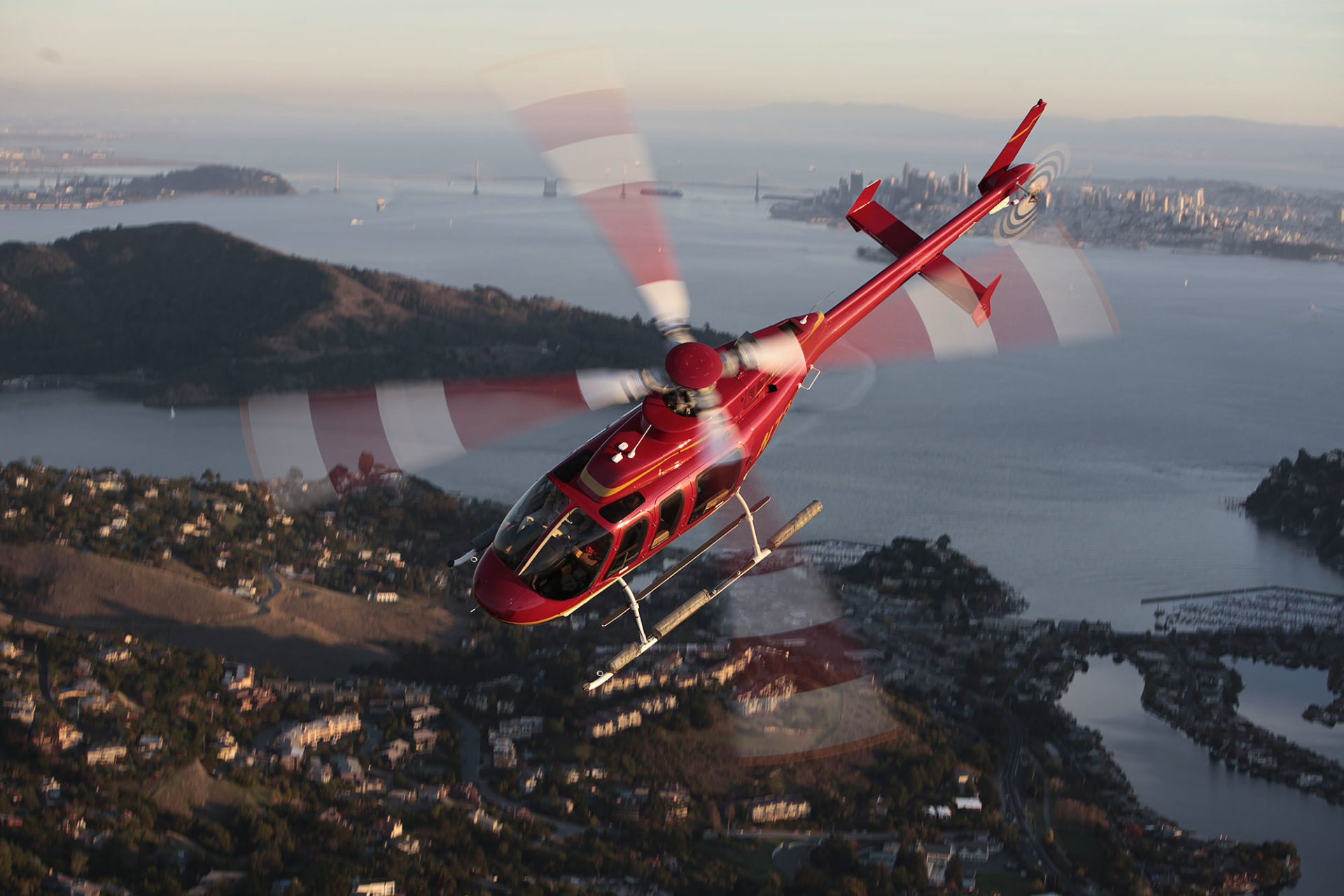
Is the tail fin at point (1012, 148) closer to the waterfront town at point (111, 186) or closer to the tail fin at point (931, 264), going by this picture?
the tail fin at point (931, 264)

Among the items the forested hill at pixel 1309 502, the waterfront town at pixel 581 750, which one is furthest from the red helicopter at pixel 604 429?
the forested hill at pixel 1309 502

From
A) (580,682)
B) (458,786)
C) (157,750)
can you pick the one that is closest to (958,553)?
(580,682)

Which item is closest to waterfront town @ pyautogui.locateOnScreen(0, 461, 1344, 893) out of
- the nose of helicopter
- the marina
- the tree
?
the tree

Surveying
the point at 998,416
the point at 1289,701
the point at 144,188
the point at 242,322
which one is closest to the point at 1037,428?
the point at 998,416

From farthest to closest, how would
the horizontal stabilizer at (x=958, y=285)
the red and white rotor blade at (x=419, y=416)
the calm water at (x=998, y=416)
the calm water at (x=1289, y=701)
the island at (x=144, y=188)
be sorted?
the island at (x=144, y=188), the calm water at (x=998, y=416), the calm water at (x=1289, y=701), the horizontal stabilizer at (x=958, y=285), the red and white rotor blade at (x=419, y=416)

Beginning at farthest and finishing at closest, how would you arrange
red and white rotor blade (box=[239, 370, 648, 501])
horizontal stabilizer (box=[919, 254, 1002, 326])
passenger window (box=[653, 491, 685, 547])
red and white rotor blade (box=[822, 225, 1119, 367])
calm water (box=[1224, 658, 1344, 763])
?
calm water (box=[1224, 658, 1344, 763]) → horizontal stabilizer (box=[919, 254, 1002, 326]) → red and white rotor blade (box=[822, 225, 1119, 367]) → passenger window (box=[653, 491, 685, 547]) → red and white rotor blade (box=[239, 370, 648, 501])

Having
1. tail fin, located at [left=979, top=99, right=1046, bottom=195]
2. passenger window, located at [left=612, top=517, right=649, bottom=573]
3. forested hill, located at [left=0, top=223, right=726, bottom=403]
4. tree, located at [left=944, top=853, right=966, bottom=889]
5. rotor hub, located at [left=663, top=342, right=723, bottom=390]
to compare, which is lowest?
tree, located at [left=944, top=853, right=966, bottom=889]

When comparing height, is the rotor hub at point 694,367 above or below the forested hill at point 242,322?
above

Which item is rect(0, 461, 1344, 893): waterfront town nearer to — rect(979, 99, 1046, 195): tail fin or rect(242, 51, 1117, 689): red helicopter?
rect(242, 51, 1117, 689): red helicopter
